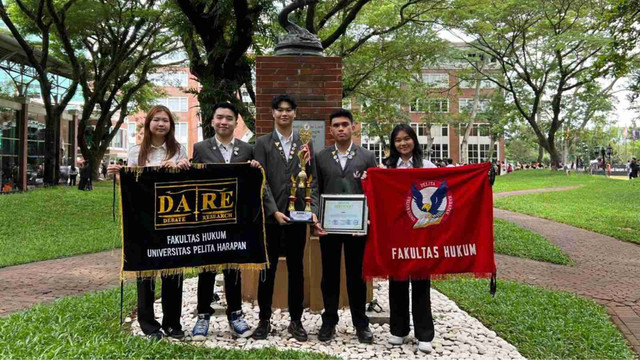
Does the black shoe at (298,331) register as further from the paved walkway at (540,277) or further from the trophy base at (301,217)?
the paved walkway at (540,277)

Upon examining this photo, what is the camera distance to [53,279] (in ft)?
21.0

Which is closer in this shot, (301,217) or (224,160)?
(301,217)

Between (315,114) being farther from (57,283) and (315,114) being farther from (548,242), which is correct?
(548,242)

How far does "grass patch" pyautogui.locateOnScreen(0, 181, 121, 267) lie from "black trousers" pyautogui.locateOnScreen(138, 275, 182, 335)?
2.48m

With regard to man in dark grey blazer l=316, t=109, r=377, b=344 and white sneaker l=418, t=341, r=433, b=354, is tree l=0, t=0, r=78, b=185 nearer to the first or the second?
man in dark grey blazer l=316, t=109, r=377, b=344

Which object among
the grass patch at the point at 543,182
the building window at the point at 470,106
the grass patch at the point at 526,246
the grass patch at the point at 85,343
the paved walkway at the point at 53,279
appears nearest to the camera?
the grass patch at the point at 85,343

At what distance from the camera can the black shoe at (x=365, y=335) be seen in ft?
12.5

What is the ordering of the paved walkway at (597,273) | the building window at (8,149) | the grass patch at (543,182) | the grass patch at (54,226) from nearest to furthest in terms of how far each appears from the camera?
the paved walkway at (597,273) < the grass patch at (54,226) < the building window at (8,149) < the grass patch at (543,182)

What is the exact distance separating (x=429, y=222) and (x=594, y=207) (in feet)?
43.1

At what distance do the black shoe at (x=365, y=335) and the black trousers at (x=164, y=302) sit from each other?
5.01 ft

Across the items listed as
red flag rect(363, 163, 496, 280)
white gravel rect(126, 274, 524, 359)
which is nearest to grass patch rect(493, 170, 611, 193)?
white gravel rect(126, 274, 524, 359)

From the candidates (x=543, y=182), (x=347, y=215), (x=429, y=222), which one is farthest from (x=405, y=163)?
(x=543, y=182)

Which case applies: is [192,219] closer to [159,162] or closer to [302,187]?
[159,162]

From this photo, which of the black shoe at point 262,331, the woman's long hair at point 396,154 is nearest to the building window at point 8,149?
the black shoe at point 262,331
